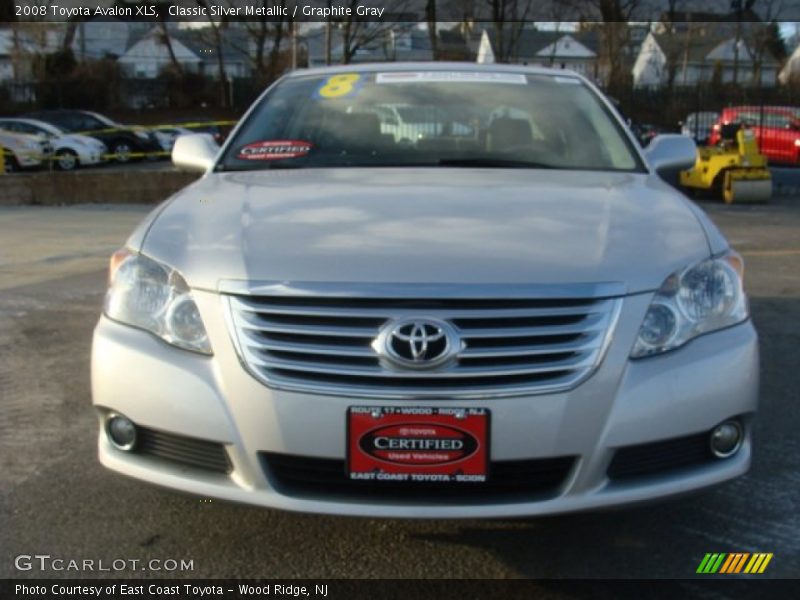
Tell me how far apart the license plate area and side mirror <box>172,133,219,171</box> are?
6.94ft

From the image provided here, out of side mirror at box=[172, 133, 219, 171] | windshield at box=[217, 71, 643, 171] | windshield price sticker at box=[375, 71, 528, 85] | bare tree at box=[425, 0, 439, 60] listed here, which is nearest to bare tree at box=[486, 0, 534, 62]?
bare tree at box=[425, 0, 439, 60]

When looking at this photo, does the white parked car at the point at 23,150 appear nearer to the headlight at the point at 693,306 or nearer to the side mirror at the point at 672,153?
the side mirror at the point at 672,153

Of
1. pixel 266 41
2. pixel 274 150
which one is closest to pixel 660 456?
pixel 274 150

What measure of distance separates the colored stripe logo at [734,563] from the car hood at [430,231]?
962mm

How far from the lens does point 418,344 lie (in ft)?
8.05

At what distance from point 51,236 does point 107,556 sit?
7.94 m

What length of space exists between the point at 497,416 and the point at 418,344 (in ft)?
0.92

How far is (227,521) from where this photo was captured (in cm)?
318

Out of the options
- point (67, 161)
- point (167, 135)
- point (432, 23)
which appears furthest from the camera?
point (432, 23)

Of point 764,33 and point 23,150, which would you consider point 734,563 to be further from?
point 764,33

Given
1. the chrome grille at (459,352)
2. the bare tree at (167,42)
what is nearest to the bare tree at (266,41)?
the bare tree at (167,42)

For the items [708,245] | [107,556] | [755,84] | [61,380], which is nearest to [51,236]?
[61,380]

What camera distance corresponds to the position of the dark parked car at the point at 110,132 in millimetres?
25156

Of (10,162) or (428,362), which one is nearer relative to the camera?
(428,362)
